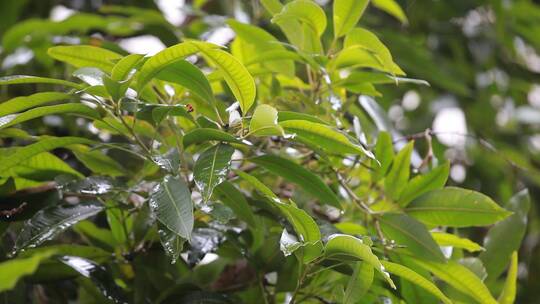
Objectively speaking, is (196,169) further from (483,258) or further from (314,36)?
(483,258)

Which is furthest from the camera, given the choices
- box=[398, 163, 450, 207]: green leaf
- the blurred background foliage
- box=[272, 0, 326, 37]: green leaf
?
the blurred background foliage

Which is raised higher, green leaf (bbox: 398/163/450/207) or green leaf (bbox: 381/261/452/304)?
green leaf (bbox: 381/261/452/304)

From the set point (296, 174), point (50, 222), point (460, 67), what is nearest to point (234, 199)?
point (296, 174)

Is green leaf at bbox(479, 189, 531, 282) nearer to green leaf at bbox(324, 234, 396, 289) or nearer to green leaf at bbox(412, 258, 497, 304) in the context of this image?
green leaf at bbox(412, 258, 497, 304)

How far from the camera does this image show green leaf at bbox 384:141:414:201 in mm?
829

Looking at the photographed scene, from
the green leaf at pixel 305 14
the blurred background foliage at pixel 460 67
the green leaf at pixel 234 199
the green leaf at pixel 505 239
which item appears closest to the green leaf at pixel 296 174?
the green leaf at pixel 234 199

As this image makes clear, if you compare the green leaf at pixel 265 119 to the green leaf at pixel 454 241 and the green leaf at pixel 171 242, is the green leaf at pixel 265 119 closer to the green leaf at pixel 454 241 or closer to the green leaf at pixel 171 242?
the green leaf at pixel 171 242

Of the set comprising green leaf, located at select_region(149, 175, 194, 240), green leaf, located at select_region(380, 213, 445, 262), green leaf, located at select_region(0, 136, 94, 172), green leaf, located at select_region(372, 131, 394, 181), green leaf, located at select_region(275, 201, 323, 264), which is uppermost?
green leaf, located at select_region(0, 136, 94, 172)

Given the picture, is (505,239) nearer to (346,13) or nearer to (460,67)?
(346,13)

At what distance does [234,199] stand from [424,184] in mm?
230

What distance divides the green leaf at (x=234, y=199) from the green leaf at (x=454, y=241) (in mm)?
202

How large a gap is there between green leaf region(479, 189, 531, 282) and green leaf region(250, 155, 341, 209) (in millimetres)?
273

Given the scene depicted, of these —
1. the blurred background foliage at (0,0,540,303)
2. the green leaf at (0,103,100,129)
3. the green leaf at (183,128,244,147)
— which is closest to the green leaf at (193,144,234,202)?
the green leaf at (183,128,244,147)

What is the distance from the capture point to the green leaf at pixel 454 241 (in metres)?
0.76
